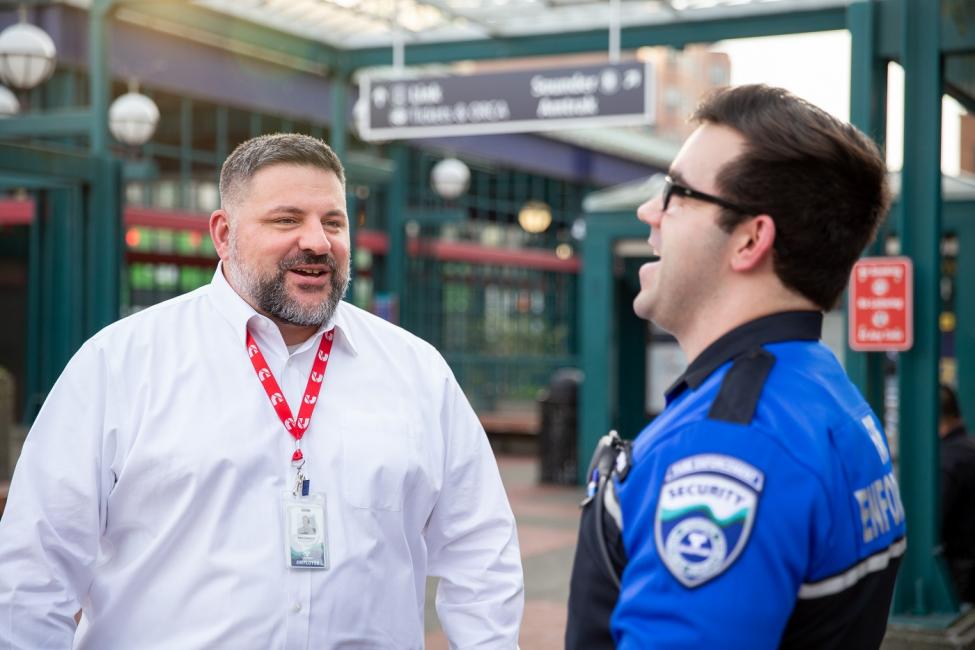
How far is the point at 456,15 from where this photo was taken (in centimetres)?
1172

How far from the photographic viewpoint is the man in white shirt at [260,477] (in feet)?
8.98

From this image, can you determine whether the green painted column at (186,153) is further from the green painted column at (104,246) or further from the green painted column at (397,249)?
the green painted column at (104,246)

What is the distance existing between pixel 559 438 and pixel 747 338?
12.6 meters

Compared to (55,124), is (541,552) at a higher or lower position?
lower

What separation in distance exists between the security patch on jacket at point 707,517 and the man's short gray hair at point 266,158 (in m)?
1.65

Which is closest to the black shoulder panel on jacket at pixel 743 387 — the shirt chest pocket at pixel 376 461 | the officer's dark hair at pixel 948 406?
the shirt chest pocket at pixel 376 461

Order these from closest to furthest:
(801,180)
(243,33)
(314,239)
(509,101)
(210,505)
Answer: (801,180) → (210,505) → (314,239) → (509,101) → (243,33)

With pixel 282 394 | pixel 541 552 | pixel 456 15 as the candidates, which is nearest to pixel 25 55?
pixel 456 15

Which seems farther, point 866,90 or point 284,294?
A: point 866,90

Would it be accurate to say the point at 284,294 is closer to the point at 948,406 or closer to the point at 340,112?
the point at 948,406

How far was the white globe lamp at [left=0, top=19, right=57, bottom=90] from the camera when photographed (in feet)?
36.9

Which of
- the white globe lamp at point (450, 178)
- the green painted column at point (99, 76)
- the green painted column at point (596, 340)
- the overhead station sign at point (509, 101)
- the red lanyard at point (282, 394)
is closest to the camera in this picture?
the red lanyard at point (282, 394)

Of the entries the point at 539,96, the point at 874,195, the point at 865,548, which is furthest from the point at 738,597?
the point at 539,96

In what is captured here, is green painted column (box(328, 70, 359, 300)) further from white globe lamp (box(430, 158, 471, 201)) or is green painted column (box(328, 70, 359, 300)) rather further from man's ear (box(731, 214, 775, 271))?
man's ear (box(731, 214, 775, 271))
